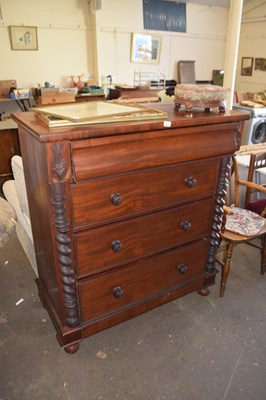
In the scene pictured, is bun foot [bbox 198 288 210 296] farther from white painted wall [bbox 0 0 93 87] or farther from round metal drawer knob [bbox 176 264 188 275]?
white painted wall [bbox 0 0 93 87]

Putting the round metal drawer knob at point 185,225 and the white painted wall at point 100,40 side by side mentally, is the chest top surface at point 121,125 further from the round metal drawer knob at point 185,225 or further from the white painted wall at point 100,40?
the white painted wall at point 100,40

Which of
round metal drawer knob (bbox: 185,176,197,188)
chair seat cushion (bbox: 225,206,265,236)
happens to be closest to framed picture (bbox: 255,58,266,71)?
chair seat cushion (bbox: 225,206,265,236)

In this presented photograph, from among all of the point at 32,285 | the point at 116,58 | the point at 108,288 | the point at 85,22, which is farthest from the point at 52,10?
the point at 108,288

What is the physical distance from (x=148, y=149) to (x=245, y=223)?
114 centimetres

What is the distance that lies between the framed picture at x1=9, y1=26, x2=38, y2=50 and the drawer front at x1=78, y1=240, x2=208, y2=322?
14.4ft

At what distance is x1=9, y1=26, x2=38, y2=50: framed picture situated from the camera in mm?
4512

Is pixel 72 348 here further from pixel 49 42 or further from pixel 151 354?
pixel 49 42

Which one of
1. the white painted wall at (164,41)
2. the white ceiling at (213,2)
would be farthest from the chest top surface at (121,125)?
the white ceiling at (213,2)

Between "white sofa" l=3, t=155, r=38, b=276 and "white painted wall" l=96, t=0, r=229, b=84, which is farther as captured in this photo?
"white painted wall" l=96, t=0, r=229, b=84

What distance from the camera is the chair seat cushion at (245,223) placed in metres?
2.04

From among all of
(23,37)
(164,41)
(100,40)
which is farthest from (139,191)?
(164,41)

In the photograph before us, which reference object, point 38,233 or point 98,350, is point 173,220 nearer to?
point 38,233

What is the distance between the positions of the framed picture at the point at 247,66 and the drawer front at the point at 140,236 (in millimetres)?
6275

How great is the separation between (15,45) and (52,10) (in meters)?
0.83
